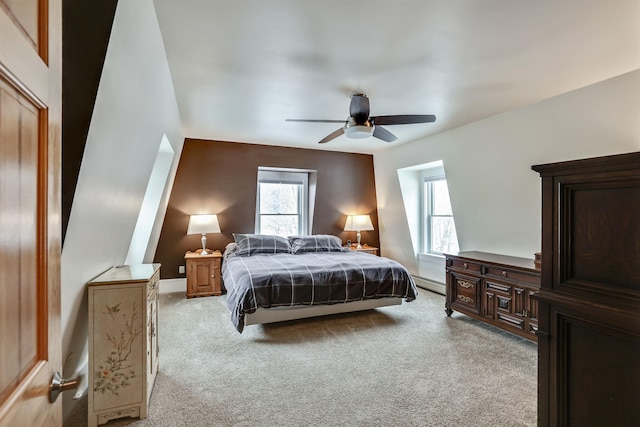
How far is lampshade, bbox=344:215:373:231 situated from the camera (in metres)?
6.07

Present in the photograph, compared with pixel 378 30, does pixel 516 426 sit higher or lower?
lower

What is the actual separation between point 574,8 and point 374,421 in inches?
105

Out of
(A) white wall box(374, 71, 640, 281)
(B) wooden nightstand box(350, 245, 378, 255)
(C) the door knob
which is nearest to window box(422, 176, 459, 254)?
(A) white wall box(374, 71, 640, 281)

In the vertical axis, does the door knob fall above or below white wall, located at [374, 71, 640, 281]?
below

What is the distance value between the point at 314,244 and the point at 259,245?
2.94ft

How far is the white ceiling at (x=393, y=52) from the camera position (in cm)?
181

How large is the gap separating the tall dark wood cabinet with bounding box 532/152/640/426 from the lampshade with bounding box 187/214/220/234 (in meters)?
4.57

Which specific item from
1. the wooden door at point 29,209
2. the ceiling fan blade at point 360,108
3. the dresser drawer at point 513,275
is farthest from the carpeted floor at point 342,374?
the ceiling fan blade at point 360,108

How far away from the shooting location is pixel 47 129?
0.77 m

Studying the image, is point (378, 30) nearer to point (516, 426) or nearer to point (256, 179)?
point (516, 426)

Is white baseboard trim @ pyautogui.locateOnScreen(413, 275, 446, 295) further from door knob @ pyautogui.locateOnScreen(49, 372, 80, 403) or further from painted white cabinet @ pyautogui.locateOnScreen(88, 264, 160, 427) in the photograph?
door knob @ pyautogui.locateOnScreen(49, 372, 80, 403)

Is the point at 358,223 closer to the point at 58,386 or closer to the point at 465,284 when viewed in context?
the point at 465,284

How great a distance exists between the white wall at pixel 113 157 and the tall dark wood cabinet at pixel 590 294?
1.93m

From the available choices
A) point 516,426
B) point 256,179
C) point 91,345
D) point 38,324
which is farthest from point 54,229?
point 256,179
